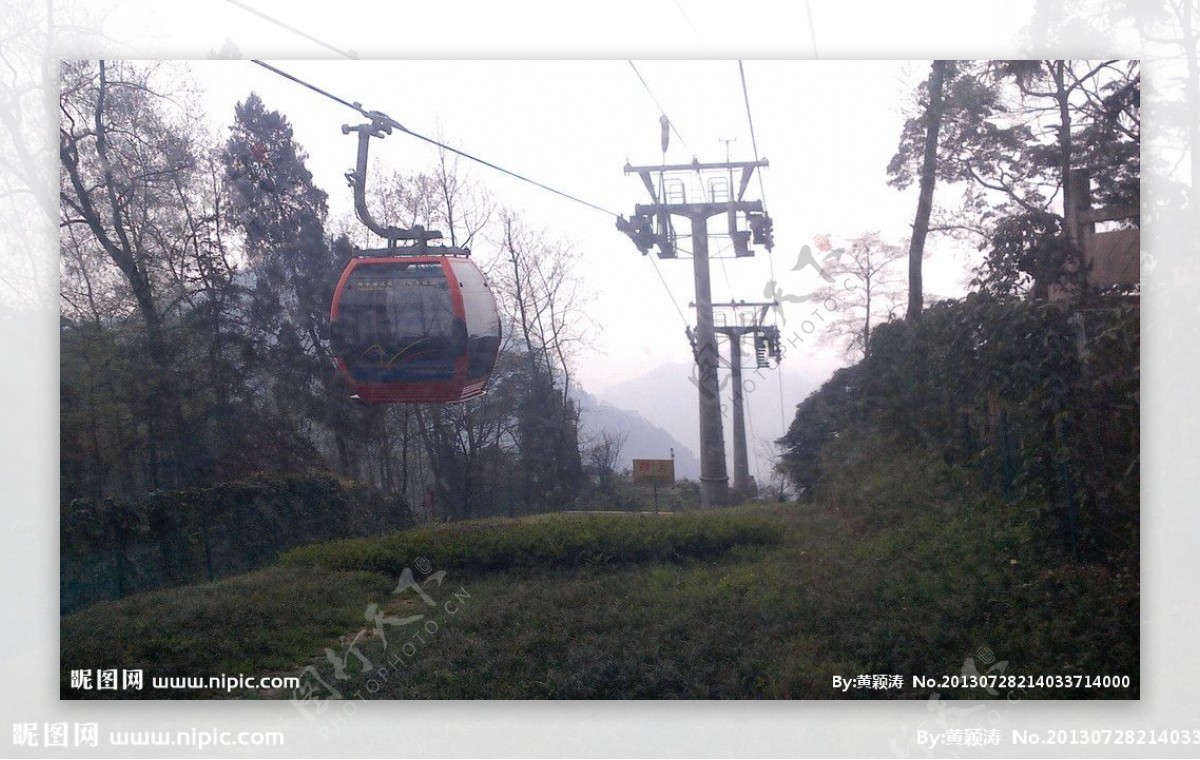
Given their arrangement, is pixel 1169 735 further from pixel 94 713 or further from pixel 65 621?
pixel 65 621

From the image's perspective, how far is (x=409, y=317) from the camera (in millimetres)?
4781

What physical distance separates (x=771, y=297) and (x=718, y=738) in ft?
7.92

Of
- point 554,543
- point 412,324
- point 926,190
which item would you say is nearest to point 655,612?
point 554,543

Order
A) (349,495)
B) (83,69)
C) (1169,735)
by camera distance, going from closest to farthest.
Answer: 1. (1169,735)
2. (83,69)
3. (349,495)

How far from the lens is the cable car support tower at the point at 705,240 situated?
4992mm

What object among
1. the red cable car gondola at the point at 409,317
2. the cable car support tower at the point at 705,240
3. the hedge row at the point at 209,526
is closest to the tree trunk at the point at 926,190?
the cable car support tower at the point at 705,240

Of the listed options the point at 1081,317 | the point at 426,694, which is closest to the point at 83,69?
the point at 426,694

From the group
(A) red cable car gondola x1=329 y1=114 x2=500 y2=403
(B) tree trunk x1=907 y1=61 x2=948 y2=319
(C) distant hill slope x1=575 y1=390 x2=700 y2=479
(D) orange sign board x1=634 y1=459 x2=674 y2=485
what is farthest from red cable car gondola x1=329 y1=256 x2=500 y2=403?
(B) tree trunk x1=907 y1=61 x2=948 y2=319

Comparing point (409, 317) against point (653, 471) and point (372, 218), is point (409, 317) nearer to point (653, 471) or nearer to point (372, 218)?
point (372, 218)

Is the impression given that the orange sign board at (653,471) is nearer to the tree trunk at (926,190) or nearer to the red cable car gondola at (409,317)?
the red cable car gondola at (409,317)

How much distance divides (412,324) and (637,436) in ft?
4.78

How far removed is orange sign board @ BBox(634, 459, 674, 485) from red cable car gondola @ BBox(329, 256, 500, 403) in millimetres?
1111

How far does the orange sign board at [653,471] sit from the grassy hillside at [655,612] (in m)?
0.21

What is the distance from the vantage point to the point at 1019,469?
4.80m
